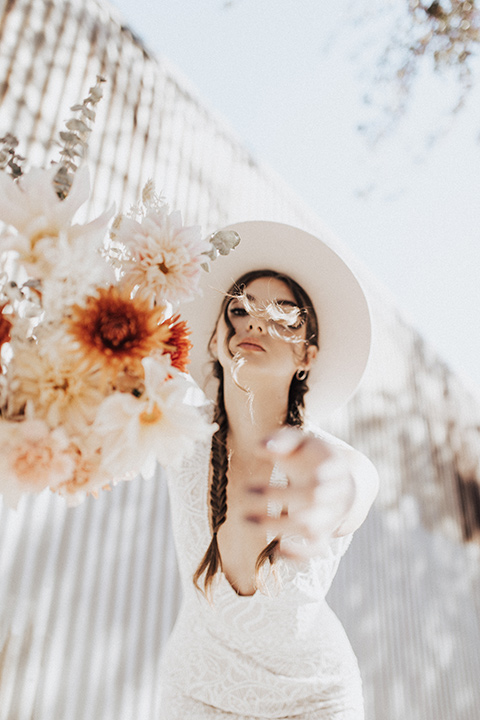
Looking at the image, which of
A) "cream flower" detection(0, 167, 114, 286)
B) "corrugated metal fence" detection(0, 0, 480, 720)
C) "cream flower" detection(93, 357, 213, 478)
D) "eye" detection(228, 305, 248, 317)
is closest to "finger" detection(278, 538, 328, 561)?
"cream flower" detection(93, 357, 213, 478)

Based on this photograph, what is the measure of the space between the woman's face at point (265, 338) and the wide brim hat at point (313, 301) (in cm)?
8

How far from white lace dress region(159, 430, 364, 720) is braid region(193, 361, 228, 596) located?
0.04 meters

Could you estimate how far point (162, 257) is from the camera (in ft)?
2.17

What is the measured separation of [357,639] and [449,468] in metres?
2.08

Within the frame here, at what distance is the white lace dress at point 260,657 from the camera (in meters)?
1.21

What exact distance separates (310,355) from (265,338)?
0.78 feet

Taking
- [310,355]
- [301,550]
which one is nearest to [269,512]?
[310,355]

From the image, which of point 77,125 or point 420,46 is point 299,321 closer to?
point 77,125

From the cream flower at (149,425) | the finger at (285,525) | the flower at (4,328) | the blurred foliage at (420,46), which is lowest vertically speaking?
the finger at (285,525)

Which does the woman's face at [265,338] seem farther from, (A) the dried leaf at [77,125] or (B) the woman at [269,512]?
(A) the dried leaf at [77,125]

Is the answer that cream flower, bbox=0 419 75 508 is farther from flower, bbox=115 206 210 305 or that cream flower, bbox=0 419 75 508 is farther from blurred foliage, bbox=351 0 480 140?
blurred foliage, bbox=351 0 480 140

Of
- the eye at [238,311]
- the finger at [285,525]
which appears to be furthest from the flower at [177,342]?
the eye at [238,311]

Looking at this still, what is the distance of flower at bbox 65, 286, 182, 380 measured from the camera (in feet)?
1.84

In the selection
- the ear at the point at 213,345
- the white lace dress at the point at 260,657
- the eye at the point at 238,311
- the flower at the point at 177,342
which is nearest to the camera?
the flower at the point at 177,342
